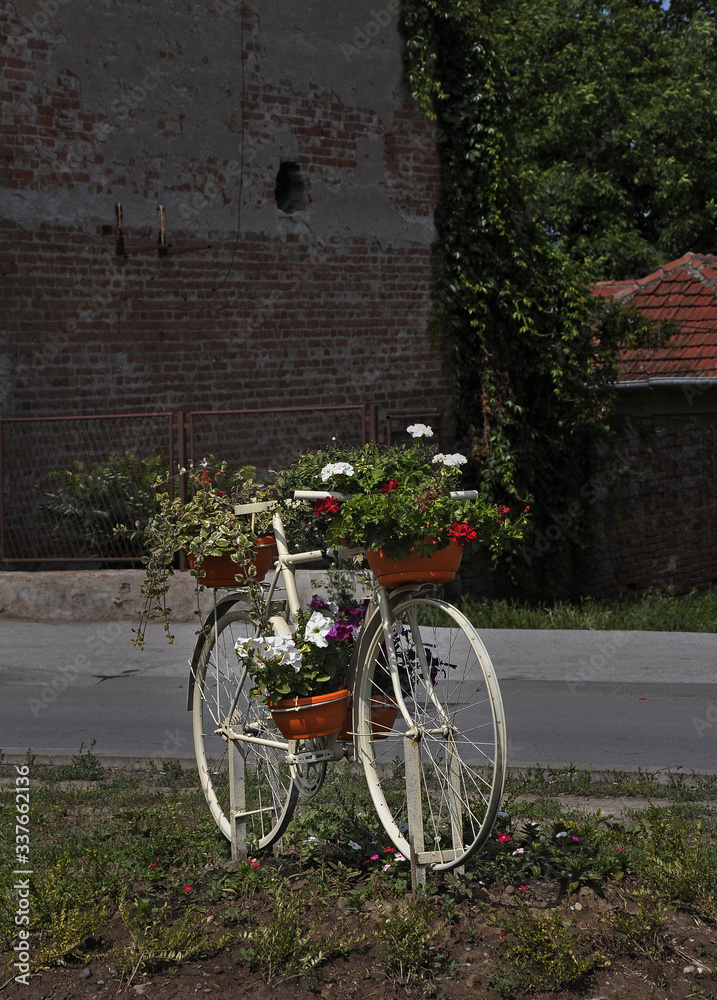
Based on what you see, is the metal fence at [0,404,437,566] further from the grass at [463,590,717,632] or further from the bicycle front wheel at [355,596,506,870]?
the bicycle front wheel at [355,596,506,870]

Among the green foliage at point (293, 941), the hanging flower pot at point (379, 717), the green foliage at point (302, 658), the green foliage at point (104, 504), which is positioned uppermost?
the green foliage at point (104, 504)

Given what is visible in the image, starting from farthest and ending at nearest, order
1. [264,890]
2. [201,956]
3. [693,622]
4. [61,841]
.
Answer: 1. [693,622]
2. [61,841]
3. [264,890]
4. [201,956]

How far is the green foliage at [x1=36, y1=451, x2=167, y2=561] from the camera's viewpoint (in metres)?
10.7

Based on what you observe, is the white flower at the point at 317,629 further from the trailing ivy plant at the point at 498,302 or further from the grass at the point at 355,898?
the trailing ivy plant at the point at 498,302

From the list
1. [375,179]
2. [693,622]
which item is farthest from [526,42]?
[693,622]

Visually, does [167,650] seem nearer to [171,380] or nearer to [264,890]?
[171,380]

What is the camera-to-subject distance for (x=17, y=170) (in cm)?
1090

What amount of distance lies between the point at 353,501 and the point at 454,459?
525 mm

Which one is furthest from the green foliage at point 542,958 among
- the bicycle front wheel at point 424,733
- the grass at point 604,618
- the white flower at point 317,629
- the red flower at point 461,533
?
the grass at point 604,618

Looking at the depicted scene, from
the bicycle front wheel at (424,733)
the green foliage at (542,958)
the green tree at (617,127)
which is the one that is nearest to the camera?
the green foliage at (542,958)

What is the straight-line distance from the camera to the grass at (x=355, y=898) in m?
3.23

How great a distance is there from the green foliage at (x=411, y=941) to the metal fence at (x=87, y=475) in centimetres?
770

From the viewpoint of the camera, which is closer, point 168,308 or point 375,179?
point 168,308

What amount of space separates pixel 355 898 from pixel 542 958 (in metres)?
0.68
